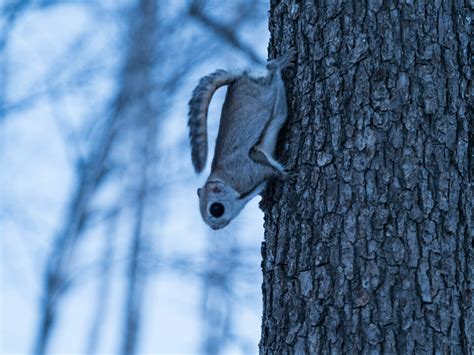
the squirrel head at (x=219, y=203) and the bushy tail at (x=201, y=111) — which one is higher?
the bushy tail at (x=201, y=111)

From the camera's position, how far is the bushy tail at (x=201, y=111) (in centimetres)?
325

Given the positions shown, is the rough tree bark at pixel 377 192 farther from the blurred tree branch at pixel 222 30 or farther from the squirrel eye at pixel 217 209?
the blurred tree branch at pixel 222 30

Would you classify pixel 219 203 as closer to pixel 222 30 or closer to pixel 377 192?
pixel 377 192

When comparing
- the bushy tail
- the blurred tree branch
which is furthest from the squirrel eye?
the blurred tree branch

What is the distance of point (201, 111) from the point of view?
10.9 ft

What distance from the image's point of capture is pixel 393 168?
229cm

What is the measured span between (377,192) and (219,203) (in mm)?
1324

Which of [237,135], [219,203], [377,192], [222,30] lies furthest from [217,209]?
[222,30]

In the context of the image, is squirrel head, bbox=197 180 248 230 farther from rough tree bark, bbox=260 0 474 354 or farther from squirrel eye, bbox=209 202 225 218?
rough tree bark, bbox=260 0 474 354

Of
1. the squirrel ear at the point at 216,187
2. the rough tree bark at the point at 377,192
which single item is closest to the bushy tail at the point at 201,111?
the squirrel ear at the point at 216,187

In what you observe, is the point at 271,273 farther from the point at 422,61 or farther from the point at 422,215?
the point at 422,61

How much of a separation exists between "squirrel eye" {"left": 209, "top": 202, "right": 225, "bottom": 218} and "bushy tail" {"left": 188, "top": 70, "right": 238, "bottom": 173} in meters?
0.32

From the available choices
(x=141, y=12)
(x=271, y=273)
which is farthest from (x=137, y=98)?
(x=271, y=273)

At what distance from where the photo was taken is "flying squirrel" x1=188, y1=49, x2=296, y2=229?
9.59 ft
